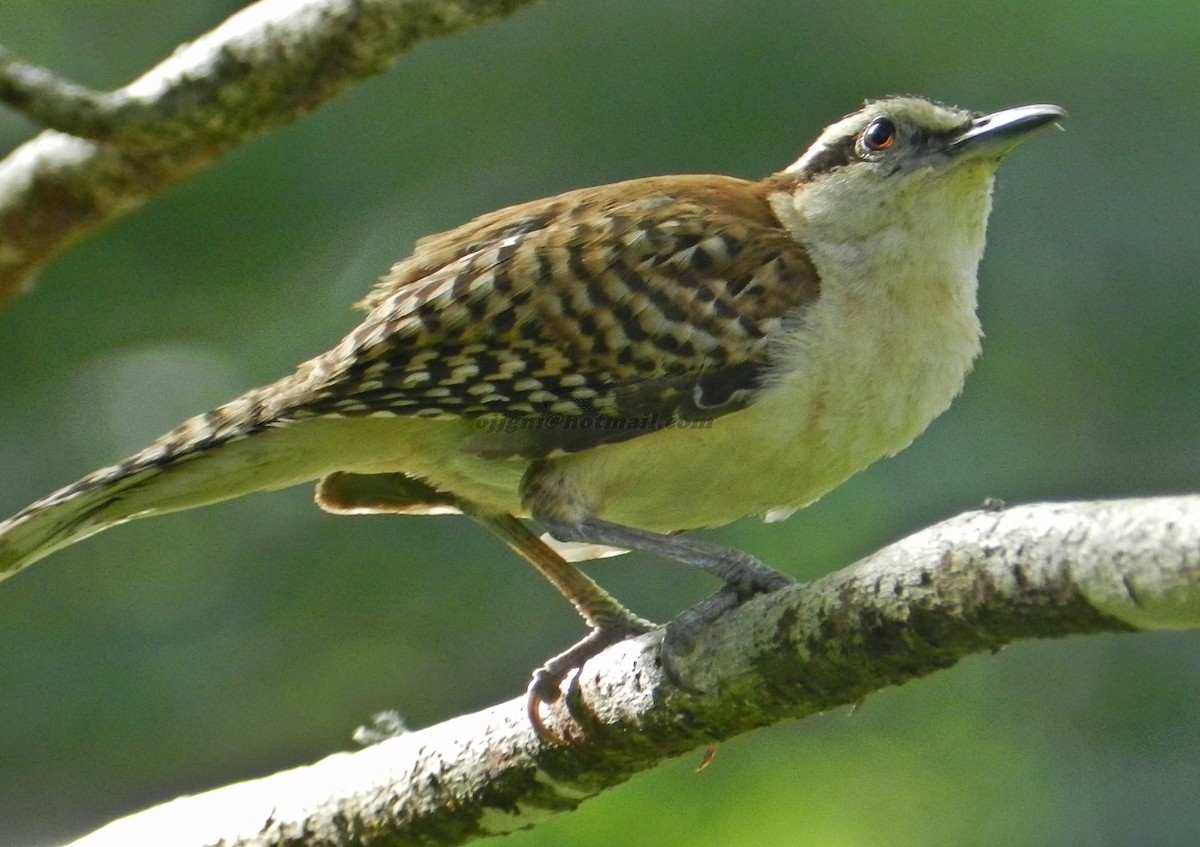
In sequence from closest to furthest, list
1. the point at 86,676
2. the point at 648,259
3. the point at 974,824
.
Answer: the point at 648,259, the point at 974,824, the point at 86,676

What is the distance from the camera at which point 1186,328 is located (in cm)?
611

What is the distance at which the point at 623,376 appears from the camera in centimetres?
358

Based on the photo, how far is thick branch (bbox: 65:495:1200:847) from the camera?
2016mm

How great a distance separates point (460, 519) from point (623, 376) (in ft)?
11.2

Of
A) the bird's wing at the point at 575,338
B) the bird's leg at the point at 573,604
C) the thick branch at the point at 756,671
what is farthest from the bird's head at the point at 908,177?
the thick branch at the point at 756,671

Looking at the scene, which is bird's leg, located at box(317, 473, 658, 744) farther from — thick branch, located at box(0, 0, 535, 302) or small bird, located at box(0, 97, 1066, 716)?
thick branch, located at box(0, 0, 535, 302)

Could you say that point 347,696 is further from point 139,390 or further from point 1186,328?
point 1186,328

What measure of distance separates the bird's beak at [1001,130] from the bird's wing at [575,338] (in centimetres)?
57

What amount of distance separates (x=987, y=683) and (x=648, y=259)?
302cm

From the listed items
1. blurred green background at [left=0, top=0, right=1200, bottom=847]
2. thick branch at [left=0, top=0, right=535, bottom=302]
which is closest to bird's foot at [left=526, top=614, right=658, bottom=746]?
thick branch at [left=0, top=0, right=535, bottom=302]

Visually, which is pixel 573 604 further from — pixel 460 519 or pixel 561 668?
pixel 460 519

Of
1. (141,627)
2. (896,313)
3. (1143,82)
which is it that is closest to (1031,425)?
(1143,82)

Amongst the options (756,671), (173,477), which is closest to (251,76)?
(173,477)

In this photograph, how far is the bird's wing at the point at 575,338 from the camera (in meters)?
3.55
